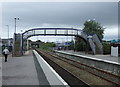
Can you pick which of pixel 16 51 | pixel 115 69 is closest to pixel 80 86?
pixel 115 69

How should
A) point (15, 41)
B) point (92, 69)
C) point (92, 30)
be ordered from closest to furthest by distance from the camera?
1. point (92, 69)
2. point (15, 41)
3. point (92, 30)

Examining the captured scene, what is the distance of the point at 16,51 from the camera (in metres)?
37.0

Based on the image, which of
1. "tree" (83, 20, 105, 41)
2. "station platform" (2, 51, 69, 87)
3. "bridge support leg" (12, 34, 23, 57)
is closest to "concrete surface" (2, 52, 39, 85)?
"station platform" (2, 51, 69, 87)

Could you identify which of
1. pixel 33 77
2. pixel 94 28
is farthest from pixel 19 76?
pixel 94 28

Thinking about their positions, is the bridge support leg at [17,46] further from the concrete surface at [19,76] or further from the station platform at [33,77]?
the station platform at [33,77]

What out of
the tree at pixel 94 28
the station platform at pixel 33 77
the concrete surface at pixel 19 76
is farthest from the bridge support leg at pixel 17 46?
the tree at pixel 94 28

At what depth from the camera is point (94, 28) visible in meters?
79.7

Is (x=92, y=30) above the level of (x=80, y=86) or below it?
above

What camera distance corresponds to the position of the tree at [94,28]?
78875 millimetres

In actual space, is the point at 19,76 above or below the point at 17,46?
below

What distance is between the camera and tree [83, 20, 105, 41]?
78875 millimetres

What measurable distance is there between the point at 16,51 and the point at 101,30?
50.8m

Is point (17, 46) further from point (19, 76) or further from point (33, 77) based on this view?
point (33, 77)

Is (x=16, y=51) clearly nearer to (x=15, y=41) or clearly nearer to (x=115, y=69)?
(x=15, y=41)
